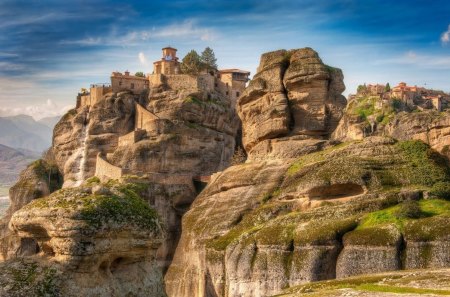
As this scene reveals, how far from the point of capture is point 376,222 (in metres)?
40.7

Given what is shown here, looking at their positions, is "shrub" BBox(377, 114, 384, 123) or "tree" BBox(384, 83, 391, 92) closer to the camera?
"shrub" BBox(377, 114, 384, 123)

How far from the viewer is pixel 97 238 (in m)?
19.7

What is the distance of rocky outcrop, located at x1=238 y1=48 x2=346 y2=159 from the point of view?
60.1 metres

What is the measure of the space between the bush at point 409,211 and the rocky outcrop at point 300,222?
59 cm

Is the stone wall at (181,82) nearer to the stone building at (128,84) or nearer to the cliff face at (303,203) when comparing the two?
the stone building at (128,84)

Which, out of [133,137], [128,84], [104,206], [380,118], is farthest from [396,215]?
[380,118]

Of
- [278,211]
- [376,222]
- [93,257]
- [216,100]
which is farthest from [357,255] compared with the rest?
[216,100]

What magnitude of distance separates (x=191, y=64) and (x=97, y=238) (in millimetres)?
80505

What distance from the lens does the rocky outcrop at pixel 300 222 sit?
3990 cm

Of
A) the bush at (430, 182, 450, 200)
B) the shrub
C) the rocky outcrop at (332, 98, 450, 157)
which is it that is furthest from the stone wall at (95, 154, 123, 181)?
the shrub

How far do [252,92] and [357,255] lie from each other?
92.4ft

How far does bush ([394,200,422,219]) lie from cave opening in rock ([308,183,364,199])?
16.9ft

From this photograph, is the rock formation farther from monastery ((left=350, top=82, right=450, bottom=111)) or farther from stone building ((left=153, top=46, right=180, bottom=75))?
monastery ((left=350, top=82, right=450, bottom=111))

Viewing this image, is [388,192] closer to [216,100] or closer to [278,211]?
[278,211]
